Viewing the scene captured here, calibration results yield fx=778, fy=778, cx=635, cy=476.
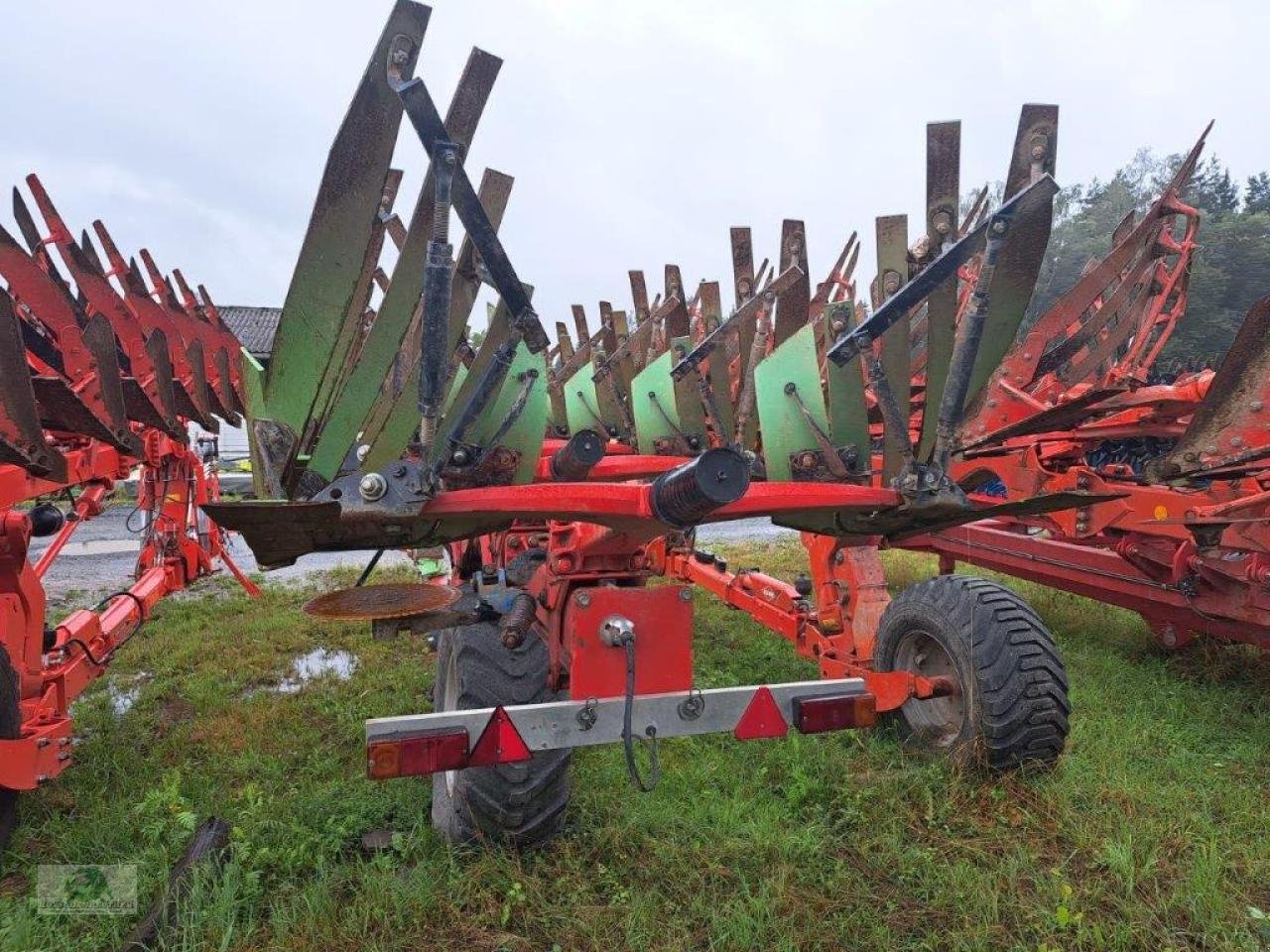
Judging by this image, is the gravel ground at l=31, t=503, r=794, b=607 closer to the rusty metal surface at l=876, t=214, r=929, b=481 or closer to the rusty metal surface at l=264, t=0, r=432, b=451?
the rusty metal surface at l=264, t=0, r=432, b=451

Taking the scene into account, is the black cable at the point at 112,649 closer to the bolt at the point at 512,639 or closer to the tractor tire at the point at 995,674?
the bolt at the point at 512,639

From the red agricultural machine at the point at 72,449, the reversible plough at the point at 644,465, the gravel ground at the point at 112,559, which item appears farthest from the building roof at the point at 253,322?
the reversible plough at the point at 644,465

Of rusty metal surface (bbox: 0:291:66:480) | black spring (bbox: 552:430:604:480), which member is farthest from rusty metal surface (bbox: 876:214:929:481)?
A: rusty metal surface (bbox: 0:291:66:480)

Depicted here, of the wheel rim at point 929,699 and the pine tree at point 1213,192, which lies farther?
the pine tree at point 1213,192

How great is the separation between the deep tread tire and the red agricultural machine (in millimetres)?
1367

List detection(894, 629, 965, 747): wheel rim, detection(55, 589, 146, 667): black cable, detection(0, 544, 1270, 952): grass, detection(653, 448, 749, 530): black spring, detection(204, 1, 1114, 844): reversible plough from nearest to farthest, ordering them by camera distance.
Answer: detection(653, 448, 749, 530): black spring → detection(204, 1, 1114, 844): reversible plough → detection(0, 544, 1270, 952): grass → detection(894, 629, 965, 747): wheel rim → detection(55, 589, 146, 667): black cable

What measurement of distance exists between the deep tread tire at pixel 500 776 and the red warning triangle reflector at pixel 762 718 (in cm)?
75

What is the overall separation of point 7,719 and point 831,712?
10.2 ft

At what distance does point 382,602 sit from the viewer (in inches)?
117

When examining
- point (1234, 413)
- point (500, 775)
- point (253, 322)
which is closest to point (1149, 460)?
point (1234, 413)

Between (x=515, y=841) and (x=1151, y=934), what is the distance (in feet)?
7.24

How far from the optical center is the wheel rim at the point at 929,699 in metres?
3.72

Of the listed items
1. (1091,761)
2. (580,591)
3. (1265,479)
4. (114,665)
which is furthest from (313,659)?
(1265,479)

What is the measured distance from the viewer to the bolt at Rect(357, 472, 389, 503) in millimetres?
2053
